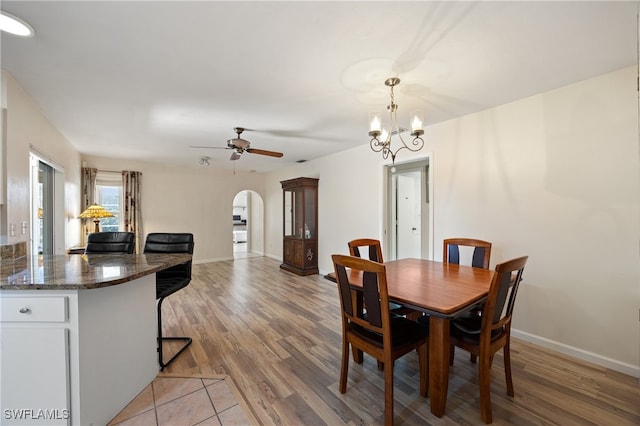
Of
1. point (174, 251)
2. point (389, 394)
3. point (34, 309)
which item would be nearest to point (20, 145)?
point (174, 251)

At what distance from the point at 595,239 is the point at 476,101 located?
1.66 metres

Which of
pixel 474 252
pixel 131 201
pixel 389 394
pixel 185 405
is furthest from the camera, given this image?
pixel 131 201

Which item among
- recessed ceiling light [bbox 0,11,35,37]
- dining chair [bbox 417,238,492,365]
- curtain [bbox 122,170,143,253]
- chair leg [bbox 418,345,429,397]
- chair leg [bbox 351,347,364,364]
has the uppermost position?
recessed ceiling light [bbox 0,11,35,37]

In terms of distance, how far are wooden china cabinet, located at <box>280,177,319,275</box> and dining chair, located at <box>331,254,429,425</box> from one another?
3536 millimetres

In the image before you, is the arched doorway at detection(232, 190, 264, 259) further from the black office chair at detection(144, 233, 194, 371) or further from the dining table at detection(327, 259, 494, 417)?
the dining table at detection(327, 259, 494, 417)

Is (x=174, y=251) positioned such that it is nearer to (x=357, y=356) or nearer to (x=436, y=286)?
(x=357, y=356)

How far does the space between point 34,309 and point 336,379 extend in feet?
6.48

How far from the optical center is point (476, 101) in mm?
2721

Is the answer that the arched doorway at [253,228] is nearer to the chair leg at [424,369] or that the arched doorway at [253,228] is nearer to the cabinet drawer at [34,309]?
the cabinet drawer at [34,309]

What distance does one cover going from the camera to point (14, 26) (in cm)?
157

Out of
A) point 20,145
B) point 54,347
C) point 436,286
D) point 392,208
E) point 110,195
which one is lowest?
point 54,347

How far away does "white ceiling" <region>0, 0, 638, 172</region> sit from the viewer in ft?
4.95

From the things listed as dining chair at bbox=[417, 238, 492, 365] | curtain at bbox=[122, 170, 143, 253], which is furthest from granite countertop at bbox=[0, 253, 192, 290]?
curtain at bbox=[122, 170, 143, 253]

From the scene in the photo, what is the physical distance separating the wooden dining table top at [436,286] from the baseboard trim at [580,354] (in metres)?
1.04
